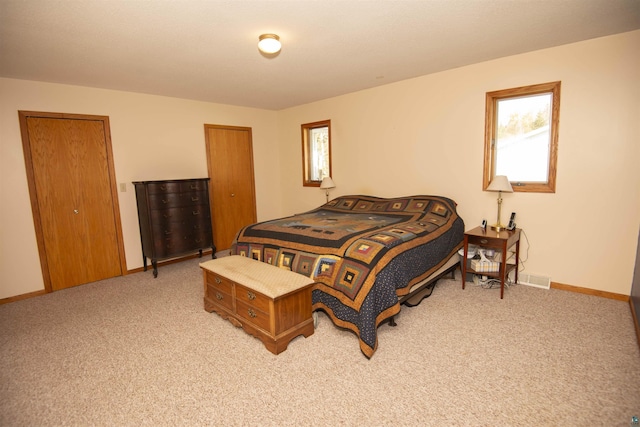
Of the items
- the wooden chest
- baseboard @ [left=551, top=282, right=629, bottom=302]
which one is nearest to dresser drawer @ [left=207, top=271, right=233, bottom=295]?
the wooden chest

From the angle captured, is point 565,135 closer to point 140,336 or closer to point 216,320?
point 216,320

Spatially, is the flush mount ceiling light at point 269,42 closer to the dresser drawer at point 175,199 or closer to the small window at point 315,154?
the dresser drawer at point 175,199

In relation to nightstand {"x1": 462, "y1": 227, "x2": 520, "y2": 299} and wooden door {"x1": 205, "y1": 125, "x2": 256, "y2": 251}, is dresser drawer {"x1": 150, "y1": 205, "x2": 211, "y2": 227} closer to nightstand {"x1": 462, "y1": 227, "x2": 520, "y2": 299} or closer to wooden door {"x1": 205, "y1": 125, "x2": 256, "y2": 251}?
wooden door {"x1": 205, "y1": 125, "x2": 256, "y2": 251}

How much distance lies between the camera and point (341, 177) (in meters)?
4.87

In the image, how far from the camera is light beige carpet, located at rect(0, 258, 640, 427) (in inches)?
65.6

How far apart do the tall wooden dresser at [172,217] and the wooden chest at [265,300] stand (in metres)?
1.56

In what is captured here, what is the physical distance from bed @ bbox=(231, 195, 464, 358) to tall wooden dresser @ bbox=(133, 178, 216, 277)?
4.30ft

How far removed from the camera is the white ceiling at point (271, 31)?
2.11 meters

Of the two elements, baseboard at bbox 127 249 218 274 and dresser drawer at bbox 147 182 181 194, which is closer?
dresser drawer at bbox 147 182 181 194

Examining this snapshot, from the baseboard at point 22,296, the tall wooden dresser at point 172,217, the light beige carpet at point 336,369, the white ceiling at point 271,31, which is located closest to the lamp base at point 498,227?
the light beige carpet at point 336,369

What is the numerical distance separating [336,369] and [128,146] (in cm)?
371

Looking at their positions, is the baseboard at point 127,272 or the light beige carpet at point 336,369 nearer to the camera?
the light beige carpet at point 336,369

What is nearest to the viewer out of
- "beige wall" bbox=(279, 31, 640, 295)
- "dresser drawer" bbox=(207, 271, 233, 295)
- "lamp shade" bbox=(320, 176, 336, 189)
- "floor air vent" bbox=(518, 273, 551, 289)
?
"dresser drawer" bbox=(207, 271, 233, 295)

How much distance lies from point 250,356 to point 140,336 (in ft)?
3.23
